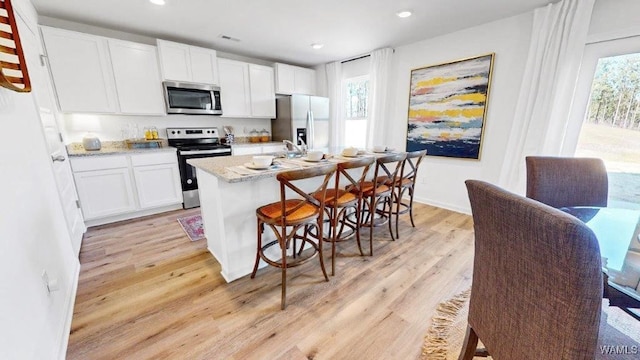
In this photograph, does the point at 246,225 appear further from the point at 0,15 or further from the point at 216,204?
the point at 0,15

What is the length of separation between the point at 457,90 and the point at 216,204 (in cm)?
327

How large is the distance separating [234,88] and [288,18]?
5.53ft

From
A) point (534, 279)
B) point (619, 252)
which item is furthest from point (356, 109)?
point (534, 279)

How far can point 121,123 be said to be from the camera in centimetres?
335

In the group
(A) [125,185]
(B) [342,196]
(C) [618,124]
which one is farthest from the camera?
(A) [125,185]

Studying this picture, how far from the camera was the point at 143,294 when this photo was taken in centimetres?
175

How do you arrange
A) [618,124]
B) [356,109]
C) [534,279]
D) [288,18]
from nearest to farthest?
[534,279], [618,124], [288,18], [356,109]

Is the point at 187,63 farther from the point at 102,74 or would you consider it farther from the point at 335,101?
the point at 335,101

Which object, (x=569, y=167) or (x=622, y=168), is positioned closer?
(x=569, y=167)

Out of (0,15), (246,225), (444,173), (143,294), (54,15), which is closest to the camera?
(0,15)

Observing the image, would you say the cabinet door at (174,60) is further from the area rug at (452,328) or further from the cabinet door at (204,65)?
the area rug at (452,328)

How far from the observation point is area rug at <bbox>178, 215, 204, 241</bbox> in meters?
2.63

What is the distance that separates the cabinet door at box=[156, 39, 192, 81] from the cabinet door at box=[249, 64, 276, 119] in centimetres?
102

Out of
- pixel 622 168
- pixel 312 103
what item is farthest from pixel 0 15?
pixel 622 168
